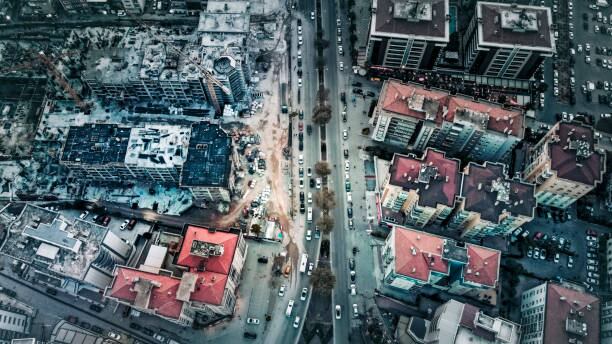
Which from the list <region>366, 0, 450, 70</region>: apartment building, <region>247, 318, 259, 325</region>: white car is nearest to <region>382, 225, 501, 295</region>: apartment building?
<region>247, 318, 259, 325</region>: white car

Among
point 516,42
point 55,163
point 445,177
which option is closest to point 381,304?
point 445,177

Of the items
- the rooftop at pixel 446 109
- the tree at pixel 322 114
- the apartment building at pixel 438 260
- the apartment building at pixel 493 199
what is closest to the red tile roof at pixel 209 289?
the apartment building at pixel 438 260

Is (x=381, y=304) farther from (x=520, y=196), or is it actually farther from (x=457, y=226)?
(x=520, y=196)

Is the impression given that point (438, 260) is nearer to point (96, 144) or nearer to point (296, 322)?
point (296, 322)

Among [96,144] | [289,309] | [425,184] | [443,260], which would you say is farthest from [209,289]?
[425,184]

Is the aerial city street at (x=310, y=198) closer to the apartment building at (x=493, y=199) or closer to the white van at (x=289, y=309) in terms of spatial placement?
the white van at (x=289, y=309)

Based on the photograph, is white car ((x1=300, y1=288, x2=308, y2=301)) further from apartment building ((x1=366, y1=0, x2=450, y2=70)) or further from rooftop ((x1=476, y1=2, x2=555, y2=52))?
rooftop ((x1=476, y1=2, x2=555, y2=52))
